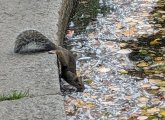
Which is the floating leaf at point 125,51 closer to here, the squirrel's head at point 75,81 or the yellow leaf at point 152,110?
the squirrel's head at point 75,81

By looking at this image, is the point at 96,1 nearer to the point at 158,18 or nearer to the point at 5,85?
the point at 158,18

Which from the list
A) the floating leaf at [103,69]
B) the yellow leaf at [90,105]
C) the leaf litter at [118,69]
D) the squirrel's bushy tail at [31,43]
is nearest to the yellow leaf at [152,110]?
the leaf litter at [118,69]

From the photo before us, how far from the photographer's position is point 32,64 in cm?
513

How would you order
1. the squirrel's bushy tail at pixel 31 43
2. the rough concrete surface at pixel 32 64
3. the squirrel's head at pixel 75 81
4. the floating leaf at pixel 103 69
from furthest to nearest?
the floating leaf at pixel 103 69, the squirrel's bushy tail at pixel 31 43, the squirrel's head at pixel 75 81, the rough concrete surface at pixel 32 64

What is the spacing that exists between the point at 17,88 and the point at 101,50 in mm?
1742

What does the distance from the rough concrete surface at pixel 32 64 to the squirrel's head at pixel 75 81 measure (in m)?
0.19

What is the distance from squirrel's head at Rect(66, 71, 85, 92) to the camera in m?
5.22

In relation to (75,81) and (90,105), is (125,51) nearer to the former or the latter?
(75,81)

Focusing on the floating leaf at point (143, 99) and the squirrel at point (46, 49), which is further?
the squirrel at point (46, 49)

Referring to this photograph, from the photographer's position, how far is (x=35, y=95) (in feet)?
15.0

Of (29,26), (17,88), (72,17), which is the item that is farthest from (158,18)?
(17,88)

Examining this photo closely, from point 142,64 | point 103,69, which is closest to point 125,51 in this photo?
point 142,64

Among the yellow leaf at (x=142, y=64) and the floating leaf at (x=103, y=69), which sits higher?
the yellow leaf at (x=142, y=64)

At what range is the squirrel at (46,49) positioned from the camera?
5254mm
